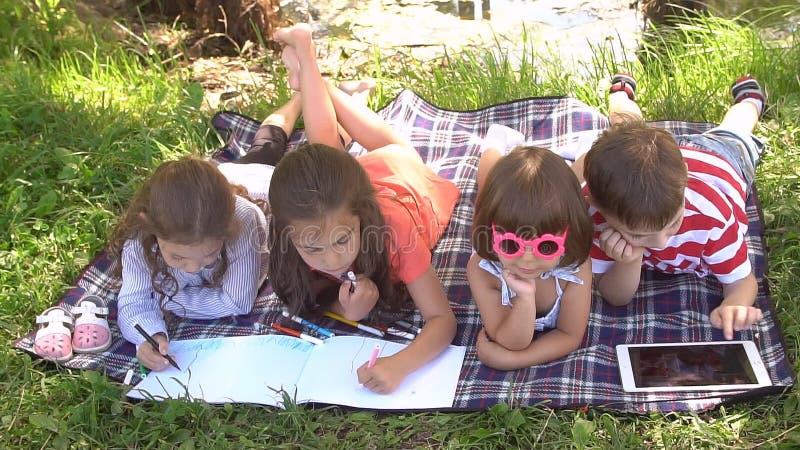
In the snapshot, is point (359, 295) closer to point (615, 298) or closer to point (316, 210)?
point (316, 210)

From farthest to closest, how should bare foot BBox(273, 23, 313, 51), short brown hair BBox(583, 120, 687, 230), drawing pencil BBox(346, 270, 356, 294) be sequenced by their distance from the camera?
bare foot BBox(273, 23, 313, 51)
drawing pencil BBox(346, 270, 356, 294)
short brown hair BBox(583, 120, 687, 230)

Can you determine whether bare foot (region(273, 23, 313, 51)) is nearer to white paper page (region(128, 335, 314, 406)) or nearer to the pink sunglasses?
white paper page (region(128, 335, 314, 406))

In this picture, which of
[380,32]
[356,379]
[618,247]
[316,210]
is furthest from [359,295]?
[380,32]

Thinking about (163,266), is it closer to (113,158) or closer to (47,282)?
(47,282)

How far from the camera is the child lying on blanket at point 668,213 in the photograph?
2699 mm

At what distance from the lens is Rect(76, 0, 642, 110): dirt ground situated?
5531 millimetres

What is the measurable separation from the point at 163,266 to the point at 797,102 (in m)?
2.99

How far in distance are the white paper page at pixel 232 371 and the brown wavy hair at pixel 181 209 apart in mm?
334

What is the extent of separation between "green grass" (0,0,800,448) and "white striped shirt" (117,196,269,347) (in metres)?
0.29

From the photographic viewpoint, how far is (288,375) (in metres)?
2.97

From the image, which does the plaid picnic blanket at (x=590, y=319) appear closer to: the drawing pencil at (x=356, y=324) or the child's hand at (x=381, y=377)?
the drawing pencil at (x=356, y=324)

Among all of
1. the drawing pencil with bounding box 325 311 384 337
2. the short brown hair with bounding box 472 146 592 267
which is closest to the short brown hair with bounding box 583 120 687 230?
the short brown hair with bounding box 472 146 592 267

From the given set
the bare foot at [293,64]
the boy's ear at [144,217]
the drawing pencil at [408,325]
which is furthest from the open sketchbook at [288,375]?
the bare foot at [293,64]

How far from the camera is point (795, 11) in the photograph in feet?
16.2
